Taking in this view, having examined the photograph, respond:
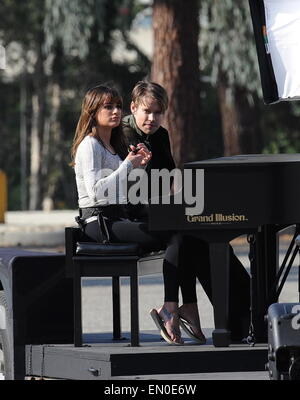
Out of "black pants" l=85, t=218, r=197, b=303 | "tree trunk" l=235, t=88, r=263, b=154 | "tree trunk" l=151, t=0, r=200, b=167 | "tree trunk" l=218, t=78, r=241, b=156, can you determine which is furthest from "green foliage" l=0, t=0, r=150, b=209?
"black pants" l=85, t=218, r=197, b=303

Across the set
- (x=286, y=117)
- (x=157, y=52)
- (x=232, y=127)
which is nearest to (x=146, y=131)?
(x=157, y=52)

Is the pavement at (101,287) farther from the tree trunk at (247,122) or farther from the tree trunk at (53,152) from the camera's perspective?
the tree trunk at (53,152)

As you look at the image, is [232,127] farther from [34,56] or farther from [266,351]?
[266,351]

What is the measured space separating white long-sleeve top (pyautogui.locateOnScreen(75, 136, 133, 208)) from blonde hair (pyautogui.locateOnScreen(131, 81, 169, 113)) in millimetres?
359

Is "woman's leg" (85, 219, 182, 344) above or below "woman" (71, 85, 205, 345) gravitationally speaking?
below

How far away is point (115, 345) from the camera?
23.0 ft

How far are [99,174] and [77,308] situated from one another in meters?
0.77

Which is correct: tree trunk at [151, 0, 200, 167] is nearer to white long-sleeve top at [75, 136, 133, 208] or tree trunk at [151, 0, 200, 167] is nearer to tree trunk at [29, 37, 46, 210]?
white long-sleeve top at [75, 136, 133, 208]

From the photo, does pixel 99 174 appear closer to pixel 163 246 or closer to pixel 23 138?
pixel 163 246

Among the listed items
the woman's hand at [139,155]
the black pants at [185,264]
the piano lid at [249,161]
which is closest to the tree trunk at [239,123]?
the woman's hand at [139,155]

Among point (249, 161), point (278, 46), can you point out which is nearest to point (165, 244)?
point (249, 161)

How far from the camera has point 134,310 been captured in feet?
22.4

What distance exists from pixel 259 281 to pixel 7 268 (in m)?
1.23

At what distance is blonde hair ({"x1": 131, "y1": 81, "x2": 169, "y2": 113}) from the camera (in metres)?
7.54
